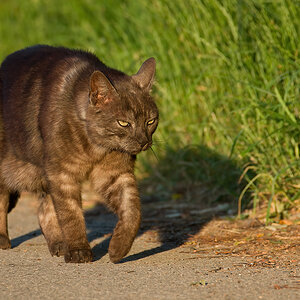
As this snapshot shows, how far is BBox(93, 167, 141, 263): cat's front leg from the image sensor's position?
3.88 metres

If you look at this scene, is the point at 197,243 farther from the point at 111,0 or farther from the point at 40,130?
the point at 111,0

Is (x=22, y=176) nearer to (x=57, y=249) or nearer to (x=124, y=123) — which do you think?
(x=57, y=249)

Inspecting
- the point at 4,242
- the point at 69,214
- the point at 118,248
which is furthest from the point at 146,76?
the point at 4,242

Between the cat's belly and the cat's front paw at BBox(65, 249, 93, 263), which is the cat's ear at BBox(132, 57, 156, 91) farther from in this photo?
the cat's front paw at BBox(65, 249, 93, 263)

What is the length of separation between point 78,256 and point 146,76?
4.18ft

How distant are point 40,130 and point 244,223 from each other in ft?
5.83

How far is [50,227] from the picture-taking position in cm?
449

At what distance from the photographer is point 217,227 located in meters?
4.89

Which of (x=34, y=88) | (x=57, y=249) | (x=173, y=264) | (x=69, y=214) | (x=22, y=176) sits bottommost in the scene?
(x=173, y=264)

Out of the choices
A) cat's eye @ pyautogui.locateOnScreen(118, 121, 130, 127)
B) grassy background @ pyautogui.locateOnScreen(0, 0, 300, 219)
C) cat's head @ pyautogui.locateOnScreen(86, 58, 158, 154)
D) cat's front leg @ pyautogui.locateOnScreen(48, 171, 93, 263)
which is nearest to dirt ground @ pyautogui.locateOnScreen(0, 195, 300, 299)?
cat's front leg @ pyautogui.locateOnScreen(48, 171, 93, 263)

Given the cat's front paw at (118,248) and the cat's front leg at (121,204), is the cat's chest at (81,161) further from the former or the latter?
the cat's front paw at (118,248)

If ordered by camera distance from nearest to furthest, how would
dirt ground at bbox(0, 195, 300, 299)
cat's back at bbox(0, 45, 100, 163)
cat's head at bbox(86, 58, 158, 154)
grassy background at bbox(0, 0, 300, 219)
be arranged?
dirt ground at bbox(0, 195, 300, 299), cat's head at bbox(86, 58, 158, 154), cat's back at bbox(0, 45, 100, 163), grassy background at bbox(0, 0, 300, 219)

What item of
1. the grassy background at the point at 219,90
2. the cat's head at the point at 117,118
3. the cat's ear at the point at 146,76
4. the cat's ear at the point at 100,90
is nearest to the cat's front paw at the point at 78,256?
the cat's head at the point at 117,118

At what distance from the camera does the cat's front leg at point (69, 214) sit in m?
3.98
